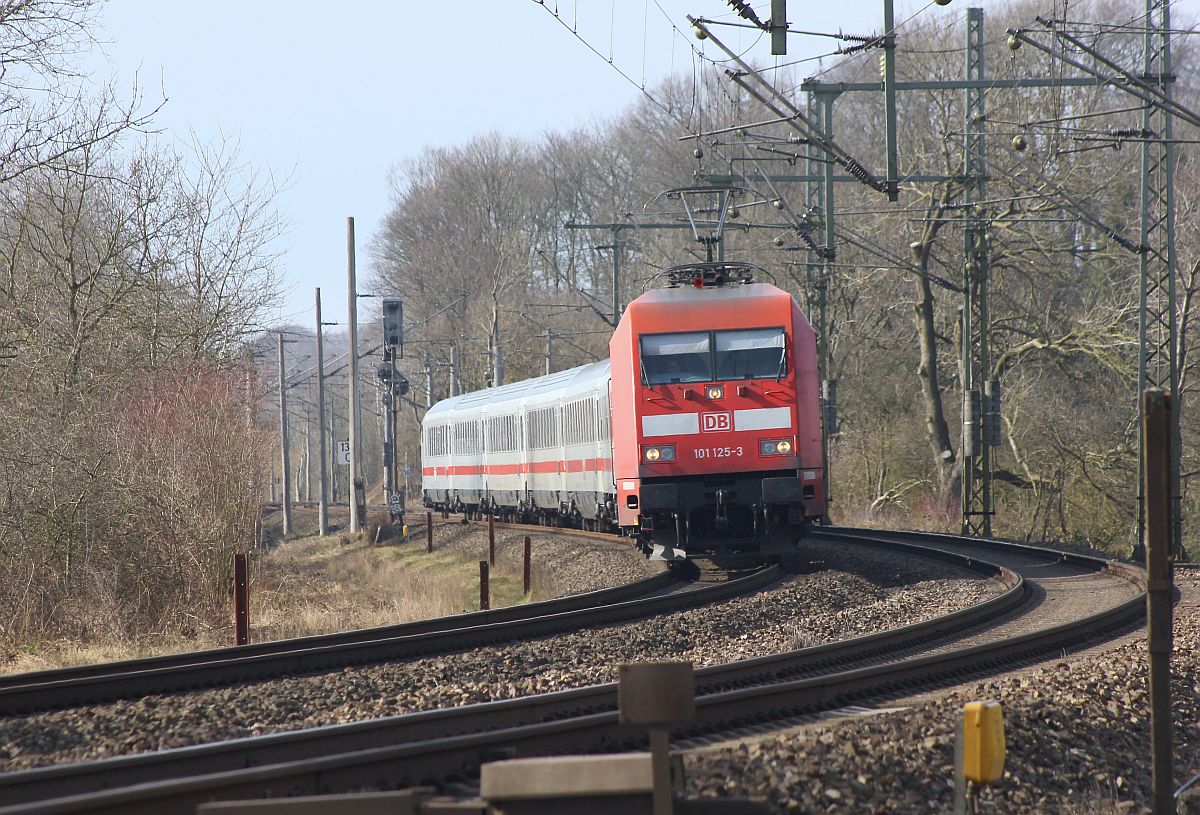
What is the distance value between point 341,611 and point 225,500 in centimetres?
290

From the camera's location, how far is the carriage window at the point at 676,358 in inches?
621

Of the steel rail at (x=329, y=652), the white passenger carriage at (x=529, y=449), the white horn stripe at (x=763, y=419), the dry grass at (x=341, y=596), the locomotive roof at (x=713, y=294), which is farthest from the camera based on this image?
the white passenger carriage at (x=529, y=449)

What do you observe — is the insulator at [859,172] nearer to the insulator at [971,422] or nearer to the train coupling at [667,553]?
the train coupling at [667,553]

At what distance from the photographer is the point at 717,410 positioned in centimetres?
1567

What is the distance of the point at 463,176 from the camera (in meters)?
63.1

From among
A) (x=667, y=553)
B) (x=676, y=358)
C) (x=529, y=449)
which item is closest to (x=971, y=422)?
(x=529, y=449)

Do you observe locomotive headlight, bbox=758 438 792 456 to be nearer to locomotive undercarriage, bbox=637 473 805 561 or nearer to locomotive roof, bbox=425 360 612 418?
locomotive undercarriage, bbox=637 473 805 561

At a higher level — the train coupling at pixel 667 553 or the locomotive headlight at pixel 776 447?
the locomotive headlight at pixel 776 447

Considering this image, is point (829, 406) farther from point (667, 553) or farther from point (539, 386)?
point (667, 553)

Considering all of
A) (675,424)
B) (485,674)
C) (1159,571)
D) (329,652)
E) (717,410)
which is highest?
(717,410)

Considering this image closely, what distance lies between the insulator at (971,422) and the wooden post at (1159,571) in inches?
803

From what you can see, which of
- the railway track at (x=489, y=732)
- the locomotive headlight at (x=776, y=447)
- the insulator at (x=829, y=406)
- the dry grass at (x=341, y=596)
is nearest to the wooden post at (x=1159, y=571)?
the railway track at (x=489, y=732)

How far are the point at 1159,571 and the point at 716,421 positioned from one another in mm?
9954

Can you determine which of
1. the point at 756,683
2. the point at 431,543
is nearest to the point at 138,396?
the point at 431,543
